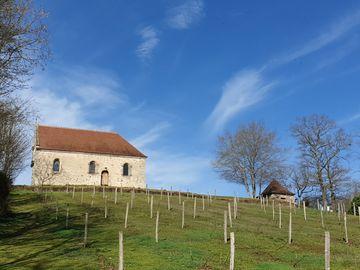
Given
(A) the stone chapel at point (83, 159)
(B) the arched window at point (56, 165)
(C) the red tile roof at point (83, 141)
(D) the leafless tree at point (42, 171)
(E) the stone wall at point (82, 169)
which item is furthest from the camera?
(C) the red tile roof at point (83, 141)

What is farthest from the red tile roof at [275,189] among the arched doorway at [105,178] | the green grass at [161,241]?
the green grass at [161,241]

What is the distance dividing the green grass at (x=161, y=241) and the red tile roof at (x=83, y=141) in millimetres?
25354

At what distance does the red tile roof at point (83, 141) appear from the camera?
66.1 meters

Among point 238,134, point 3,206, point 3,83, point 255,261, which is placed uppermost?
point 238,134

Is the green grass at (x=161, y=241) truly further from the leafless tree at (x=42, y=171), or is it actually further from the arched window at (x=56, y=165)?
the arched window at (x=56, y=165)

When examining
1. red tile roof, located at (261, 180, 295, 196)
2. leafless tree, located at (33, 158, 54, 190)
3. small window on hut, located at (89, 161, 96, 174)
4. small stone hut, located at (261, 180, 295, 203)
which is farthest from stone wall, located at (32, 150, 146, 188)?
small stone hut, located at (261, 180, 295, 203)

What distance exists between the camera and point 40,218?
110ft

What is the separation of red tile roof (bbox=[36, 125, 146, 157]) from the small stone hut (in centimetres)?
2115

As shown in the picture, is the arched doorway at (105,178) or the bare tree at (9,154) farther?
the arched doorway at (105,178)

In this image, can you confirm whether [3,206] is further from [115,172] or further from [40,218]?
[115,172]

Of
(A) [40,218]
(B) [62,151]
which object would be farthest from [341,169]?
(A) [40,218]

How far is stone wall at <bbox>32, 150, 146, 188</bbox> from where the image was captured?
6388cm

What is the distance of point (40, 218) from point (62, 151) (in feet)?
108

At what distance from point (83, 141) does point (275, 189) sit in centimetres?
3119
